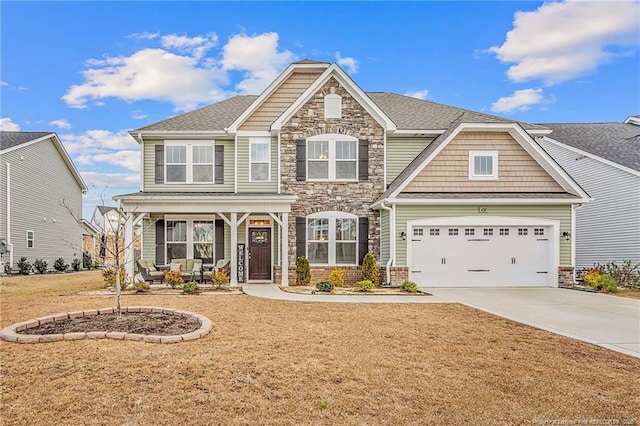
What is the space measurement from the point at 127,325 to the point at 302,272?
8.39m

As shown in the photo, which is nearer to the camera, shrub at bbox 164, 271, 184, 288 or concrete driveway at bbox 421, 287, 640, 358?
concrete driveway at bbox 421, 287, 640, 358

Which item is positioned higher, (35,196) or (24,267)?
(35,196)

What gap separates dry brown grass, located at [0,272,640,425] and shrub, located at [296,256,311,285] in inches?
287

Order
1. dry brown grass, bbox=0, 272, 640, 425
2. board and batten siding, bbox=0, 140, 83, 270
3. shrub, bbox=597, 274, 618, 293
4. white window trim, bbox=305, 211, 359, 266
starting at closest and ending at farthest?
dry brown grass, bbox=0, 272, 640, 425 < shrub, bbox=597, 274, 618, 293 < white window trim, bbox=305, 211, 359, 266 < board and batten siding, bbox=0, 140, 83, 270

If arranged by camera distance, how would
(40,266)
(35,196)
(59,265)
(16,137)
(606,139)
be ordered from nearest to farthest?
1. (606,139)
2. (40,266)
3. (16,137)
4. (35,196)
5. (59,265)

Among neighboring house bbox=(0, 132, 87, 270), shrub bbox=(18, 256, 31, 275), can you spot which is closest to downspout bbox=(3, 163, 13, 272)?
neighboring house bbox=(0, 132, 87, 270)

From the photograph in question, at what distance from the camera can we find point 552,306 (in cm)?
1093

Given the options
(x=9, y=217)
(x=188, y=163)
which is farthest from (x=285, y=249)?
(x=9, y=217)

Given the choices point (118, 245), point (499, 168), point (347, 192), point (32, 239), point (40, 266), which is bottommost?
point (40, 266)

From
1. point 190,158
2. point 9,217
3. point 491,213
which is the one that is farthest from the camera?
point 9,217

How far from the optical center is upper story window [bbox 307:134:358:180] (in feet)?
53.8

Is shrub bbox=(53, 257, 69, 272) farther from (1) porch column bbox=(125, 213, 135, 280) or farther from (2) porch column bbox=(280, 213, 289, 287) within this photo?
(2) porch column bbox=(280, 213, 289, 287)

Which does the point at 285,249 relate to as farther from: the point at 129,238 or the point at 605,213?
the point at 605,213

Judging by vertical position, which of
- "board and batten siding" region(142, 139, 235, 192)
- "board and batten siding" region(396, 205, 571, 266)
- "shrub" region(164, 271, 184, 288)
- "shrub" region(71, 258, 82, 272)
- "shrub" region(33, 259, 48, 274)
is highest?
"board and batten siding" region(142, 139, 235, 192)
